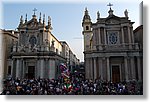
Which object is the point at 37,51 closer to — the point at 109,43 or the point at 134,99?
the point at 109,43

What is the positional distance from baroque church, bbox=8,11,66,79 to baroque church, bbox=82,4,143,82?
173 inches

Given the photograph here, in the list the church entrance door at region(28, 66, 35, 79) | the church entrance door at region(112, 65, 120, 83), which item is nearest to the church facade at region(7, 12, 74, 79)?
the church entrance door at region(28, 66, 35, 79)

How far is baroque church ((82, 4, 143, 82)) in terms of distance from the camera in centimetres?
1685

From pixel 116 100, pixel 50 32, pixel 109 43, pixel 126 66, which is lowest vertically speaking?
pixel 116 100

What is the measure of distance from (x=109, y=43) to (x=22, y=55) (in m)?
9.71

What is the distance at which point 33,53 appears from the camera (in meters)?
19.7

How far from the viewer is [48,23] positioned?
2183 centimetres

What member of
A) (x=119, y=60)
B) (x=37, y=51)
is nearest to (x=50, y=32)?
(x=37, y=51)

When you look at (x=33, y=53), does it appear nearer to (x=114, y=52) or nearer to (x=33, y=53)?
(x=33, y=53)

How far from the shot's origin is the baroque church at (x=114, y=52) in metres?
16.9

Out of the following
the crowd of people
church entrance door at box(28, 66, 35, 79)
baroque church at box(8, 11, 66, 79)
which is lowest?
the crowd of people

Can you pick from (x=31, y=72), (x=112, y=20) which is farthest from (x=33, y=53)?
(x=112, y=20)

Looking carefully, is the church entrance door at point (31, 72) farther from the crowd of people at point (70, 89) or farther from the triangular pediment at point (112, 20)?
the triangular pediment at point (112, 20)

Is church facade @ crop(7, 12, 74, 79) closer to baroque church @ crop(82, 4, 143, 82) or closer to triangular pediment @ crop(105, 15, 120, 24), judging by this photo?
baroque church @ crop(82, 4, 143, 82)
